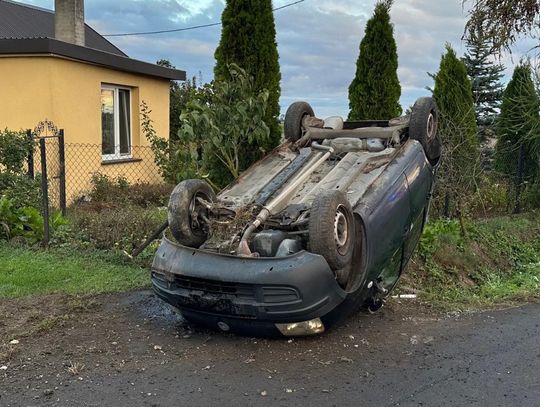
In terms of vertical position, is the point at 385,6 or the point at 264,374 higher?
the point at 385,6

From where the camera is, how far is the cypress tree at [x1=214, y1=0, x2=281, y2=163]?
8555 millimetres

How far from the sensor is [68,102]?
1014 cm

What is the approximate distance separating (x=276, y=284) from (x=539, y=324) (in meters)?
2.67

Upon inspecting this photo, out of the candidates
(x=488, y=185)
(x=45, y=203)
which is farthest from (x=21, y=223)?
(x=488, y=185)

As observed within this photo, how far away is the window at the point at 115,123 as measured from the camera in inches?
456

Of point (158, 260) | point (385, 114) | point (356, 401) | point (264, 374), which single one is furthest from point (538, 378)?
point (385, 114)

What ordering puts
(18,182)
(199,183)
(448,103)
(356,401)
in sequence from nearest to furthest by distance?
1. (356,401)
2. (199,183)
3. (18,182)
4. (448,103)

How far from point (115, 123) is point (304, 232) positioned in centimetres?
858

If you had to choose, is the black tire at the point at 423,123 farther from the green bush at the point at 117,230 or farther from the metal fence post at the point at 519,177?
the metal fence post at the point at 519,177

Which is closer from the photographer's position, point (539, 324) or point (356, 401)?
point (356, 401)

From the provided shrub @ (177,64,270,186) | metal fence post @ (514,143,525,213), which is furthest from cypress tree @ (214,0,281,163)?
metal fence post @ (514,143,525,213)

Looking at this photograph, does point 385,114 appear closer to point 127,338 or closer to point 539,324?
point 539,324

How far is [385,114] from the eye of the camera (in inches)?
382

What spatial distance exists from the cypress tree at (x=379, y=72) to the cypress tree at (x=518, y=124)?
8.88 ft
